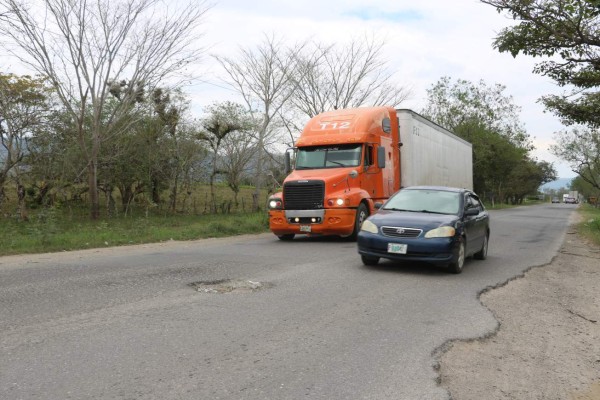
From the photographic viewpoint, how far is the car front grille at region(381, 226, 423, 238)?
334 inches

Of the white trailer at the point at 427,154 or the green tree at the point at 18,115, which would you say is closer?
the white trailer at the point at 427,154

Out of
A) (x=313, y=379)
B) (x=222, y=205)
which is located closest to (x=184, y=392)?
(x=313, y=379)

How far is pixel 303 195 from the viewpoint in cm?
1363

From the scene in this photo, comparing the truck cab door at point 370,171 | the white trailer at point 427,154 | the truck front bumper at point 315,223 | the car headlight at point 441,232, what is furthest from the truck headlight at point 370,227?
the white trailer at point 427,154

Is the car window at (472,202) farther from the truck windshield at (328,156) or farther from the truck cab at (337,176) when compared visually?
the truck windshield at (328,156)

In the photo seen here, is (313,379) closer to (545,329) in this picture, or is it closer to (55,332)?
(55,332)

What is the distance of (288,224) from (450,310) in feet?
26.0

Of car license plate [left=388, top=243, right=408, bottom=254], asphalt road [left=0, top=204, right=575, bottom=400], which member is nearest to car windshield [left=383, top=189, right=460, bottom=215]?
asphalt road [left=0, top=204, right=575, bottom=400]

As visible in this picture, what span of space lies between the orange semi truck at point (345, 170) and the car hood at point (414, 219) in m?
4.04

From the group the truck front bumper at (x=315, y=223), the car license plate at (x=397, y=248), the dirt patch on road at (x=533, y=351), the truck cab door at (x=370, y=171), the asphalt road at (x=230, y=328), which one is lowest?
the dirt patch on road at (x=533, y=351)

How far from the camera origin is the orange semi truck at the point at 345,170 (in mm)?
13445

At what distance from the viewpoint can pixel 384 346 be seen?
15.6 ft

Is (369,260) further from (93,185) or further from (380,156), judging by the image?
(93,185)

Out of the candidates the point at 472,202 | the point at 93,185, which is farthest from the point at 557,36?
the point at 93,185
